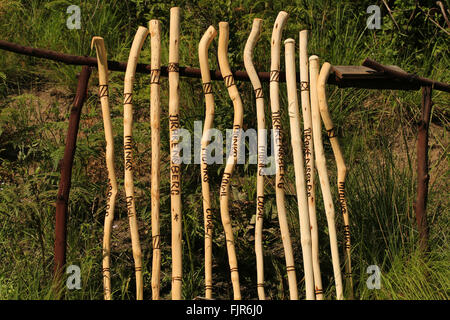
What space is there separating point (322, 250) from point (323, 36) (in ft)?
6.29

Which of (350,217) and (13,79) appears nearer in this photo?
(350,217)

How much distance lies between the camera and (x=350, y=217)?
3.78m

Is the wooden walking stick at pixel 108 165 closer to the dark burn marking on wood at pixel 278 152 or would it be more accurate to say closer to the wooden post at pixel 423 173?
the dark burn marking on wood at pixel 278 152

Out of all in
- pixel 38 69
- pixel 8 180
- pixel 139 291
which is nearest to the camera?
pixel 139 291

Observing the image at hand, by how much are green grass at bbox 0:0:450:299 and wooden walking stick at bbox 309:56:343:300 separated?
0.23 meters

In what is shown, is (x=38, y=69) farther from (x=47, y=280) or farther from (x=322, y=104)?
(x=322, y=104)

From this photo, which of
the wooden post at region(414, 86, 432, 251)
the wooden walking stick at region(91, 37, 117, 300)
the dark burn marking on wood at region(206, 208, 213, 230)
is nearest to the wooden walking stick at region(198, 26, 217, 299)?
the dark burn marking on wood at region(206, 208, 213, 230)

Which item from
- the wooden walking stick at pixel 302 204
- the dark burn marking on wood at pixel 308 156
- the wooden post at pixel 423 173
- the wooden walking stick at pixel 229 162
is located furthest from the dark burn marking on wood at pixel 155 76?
the wooden post at pixel 423 173

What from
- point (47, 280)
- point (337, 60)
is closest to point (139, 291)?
point (47, 280)

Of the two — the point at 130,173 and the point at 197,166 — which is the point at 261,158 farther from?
the point at 197,166

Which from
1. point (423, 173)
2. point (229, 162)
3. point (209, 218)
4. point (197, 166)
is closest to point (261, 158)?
point (229, 162)

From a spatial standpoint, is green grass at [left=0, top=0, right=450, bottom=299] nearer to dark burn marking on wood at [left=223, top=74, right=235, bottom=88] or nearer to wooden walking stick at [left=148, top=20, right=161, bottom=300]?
wooden walking stick at [left=148, top=20, right=161, bottom=300]

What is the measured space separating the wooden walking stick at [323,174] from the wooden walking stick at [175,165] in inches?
25.9

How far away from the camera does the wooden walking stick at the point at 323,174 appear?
315 cm
